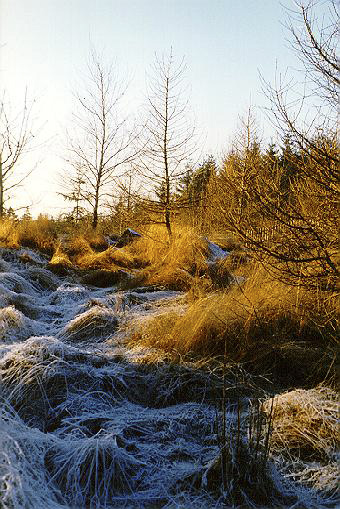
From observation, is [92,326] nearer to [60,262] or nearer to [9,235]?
[60,262]

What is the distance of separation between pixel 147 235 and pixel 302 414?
8234 millimetres

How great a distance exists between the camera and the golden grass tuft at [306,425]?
230 centimetres

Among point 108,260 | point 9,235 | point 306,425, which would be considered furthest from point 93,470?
point 9,235

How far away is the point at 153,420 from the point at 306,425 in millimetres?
872

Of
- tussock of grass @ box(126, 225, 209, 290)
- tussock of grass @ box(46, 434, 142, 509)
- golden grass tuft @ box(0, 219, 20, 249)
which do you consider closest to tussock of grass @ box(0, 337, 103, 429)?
tussock of grass @ box(46, 434, 142, 509)

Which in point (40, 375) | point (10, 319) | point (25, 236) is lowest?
point (40, 375)

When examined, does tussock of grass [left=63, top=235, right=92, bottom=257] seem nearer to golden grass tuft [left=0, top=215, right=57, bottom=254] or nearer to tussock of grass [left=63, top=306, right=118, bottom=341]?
golden grass tuft [left=0, top=215, right=57, bottom=254]

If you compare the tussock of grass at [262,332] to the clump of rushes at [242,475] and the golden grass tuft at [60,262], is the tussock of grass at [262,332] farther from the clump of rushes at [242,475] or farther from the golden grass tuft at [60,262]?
the golden grass tuft at [60,262]

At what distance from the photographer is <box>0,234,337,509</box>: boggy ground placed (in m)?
1.98

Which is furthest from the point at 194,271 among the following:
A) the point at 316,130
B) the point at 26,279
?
the point at 316,130

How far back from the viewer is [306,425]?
2424mm

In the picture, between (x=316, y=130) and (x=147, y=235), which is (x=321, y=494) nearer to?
(x=316, y=130)

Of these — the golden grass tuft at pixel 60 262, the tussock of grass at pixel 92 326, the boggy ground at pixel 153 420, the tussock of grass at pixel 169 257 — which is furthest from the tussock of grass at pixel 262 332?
the golden grass tuft at pixel 60 262

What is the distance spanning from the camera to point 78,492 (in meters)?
1.96
